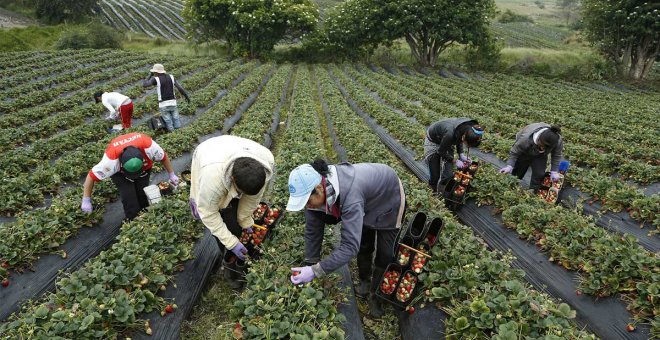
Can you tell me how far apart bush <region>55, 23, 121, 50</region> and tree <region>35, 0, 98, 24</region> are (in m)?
13.2

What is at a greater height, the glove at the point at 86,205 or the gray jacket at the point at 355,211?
the gray jacket at the point at 355,211

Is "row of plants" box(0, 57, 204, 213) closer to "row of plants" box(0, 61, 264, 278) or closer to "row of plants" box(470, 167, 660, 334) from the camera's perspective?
"row of plants" box(0, 61, 264, 278)

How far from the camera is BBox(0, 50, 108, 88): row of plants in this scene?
52.9 ft

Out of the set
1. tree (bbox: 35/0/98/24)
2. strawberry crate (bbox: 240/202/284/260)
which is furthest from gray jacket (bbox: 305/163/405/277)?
tree (bbox: 35/0/98/24)

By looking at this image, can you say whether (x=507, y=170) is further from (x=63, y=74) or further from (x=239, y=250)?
(x=63, y=74)

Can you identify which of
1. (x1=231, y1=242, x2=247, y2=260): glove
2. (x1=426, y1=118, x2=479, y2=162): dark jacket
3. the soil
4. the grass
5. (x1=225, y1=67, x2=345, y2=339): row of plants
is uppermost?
the soil

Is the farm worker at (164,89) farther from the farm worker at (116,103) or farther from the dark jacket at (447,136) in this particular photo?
A: the dark jacket at (447,136)

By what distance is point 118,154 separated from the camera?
15.4 ft

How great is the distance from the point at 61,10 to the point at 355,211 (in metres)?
51.7

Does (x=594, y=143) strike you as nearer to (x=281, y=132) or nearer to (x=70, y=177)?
(x=281, y=132)

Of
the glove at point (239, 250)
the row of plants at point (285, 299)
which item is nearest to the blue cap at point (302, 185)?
the row of plants at point (285, 299)

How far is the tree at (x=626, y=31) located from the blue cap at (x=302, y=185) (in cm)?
2627

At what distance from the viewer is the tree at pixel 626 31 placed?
68.3 ft

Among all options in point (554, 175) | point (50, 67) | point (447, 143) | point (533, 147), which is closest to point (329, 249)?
point (447, 143)
